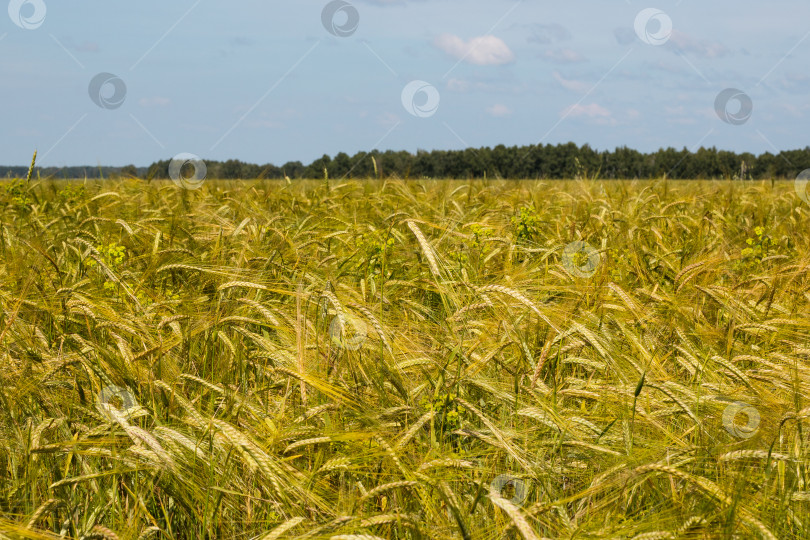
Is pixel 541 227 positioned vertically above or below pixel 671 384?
above

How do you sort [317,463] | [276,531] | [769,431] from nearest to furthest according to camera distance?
[276,531]
[317,463]
[769,431]

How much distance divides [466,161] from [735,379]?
113ft

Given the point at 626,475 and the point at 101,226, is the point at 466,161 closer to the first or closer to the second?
the point at 101,226

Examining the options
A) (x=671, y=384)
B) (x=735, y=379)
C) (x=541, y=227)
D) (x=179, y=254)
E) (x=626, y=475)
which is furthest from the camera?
(x=541, y=227)

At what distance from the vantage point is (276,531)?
47.2 inches

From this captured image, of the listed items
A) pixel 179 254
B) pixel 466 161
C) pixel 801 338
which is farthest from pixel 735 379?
pixel 466 161

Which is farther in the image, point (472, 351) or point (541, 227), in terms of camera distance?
point (541, 227)

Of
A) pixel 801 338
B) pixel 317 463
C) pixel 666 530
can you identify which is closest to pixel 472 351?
pixel 317 463

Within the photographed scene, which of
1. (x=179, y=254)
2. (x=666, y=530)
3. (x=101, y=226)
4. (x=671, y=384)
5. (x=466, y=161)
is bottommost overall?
(x=666, y=530)

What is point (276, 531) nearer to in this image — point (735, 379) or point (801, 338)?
point (735, 379)

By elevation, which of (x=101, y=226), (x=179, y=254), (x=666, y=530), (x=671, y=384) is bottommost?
(x=666, y=530)

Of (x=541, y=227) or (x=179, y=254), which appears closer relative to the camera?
(x=179, y=254)

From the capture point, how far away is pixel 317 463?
153 cm

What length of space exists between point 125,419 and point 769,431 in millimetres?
1622
